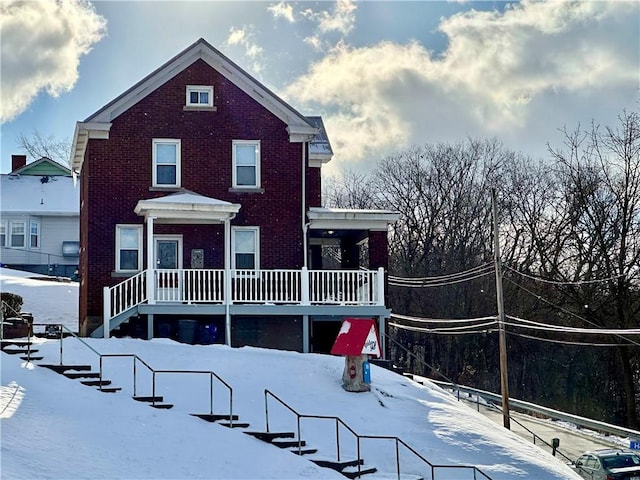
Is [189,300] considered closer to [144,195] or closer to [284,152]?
[144,195]

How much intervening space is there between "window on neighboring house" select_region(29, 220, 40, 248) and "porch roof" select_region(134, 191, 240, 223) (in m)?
26.3

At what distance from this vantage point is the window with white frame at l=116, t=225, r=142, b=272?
2575 centimetres

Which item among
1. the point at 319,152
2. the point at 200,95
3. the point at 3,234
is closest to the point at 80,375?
the point at 200,95

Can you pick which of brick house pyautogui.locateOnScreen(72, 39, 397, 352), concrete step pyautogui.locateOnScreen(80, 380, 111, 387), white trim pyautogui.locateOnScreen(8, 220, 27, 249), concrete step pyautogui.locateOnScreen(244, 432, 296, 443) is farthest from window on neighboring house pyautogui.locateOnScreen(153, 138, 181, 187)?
white trim pyautogui.locateOnScreen(8, 220, 27, 249)

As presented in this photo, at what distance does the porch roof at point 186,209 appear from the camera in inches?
942

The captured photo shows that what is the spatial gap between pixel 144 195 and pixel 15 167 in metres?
37.6

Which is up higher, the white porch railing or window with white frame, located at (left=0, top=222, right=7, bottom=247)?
window with white frame, located at (left=0, top=222, right=7, bottom=247)

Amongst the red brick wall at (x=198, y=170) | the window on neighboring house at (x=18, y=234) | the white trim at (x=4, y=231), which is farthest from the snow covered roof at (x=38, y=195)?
the red brick wall at (x=198, y=170)

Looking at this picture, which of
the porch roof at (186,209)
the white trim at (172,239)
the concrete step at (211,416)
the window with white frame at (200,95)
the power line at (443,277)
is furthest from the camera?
the power line at (443,277)

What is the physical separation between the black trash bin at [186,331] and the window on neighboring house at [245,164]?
16.8 feet

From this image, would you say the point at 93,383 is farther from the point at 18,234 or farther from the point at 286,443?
the point at 18,234

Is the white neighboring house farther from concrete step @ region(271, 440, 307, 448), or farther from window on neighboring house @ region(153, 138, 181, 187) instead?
concrete step @ region(271, 440, 307, 448)

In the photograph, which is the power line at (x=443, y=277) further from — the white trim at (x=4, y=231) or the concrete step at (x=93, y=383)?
the concrete step at (x=93, y=383)

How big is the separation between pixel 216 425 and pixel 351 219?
34.1 ft
